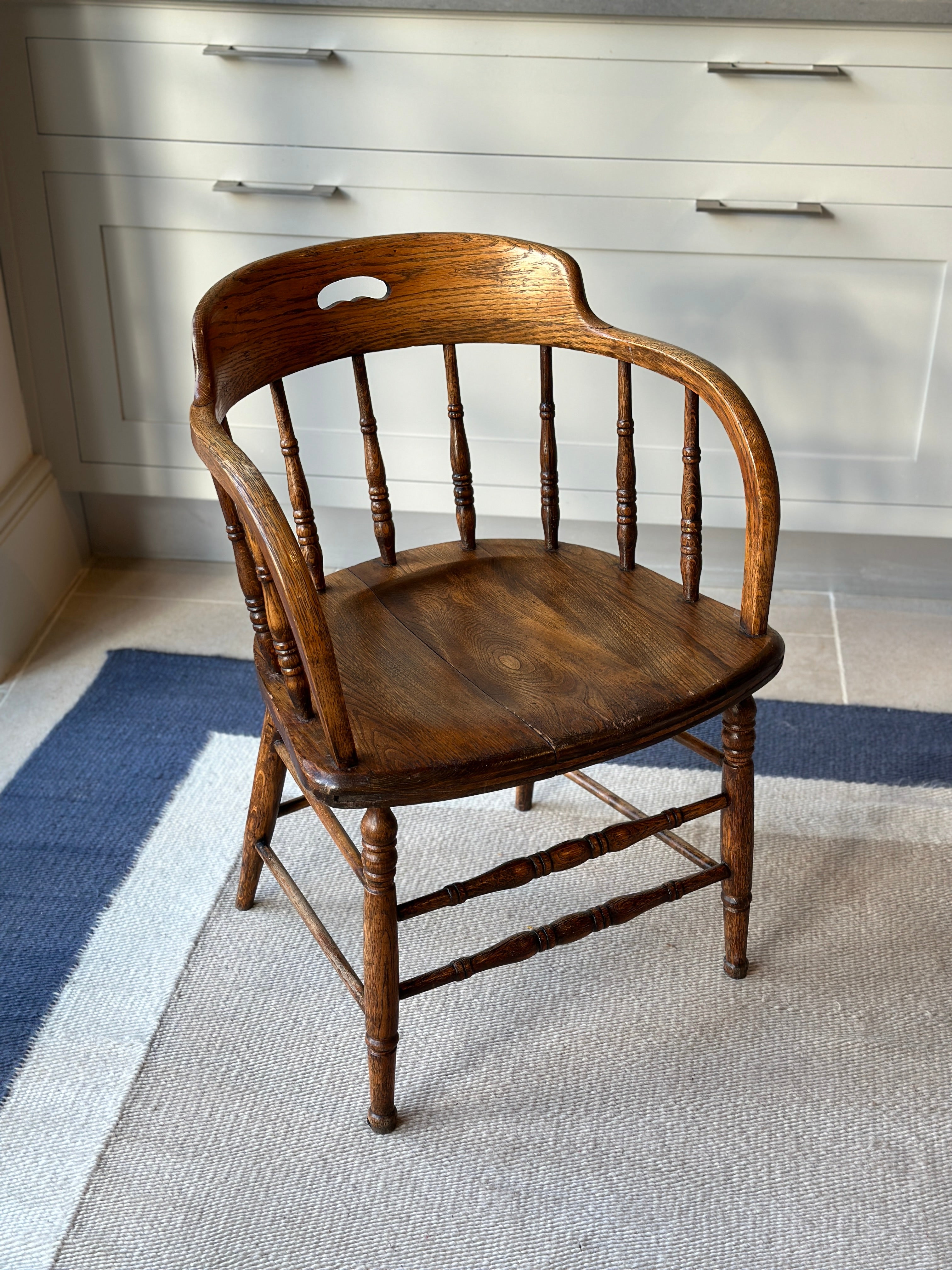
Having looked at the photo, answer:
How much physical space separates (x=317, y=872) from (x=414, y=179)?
0.97 m

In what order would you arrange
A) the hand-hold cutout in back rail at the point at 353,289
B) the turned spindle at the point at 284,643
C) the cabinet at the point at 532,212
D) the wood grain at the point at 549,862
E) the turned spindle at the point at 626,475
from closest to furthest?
the turned spindle at the point at 284,643, the wood grain at the point at 549,862, the turned spindle at the point at 626,475, the cabinet at the point at 532,212, the hand-hold cutout in back rail at the point at 353,289

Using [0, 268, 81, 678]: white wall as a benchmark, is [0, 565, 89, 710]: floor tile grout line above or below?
below

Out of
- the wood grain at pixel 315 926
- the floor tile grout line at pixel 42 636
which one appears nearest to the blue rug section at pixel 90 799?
the floor tile grout line at pixel 42 636

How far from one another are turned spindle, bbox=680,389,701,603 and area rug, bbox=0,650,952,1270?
0.43m

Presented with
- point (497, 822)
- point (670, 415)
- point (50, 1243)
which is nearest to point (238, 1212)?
point (50, 1243)

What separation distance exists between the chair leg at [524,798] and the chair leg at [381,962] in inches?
17.7

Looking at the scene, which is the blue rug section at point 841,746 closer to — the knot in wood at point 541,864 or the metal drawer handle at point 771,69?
the knot in wood at point 541,864

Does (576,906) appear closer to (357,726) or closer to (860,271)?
(357,726)

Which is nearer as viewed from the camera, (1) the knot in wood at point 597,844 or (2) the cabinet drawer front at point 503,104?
(1) the knot in wood at point 597,844

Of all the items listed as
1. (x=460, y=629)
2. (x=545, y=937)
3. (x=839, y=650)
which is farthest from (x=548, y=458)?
(x=839, y=650)

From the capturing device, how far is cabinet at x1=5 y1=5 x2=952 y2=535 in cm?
157

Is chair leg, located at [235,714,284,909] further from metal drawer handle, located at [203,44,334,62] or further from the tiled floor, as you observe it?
metal drawer handle, located at [203,44,334,62]

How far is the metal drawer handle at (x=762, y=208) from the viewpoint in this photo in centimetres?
161

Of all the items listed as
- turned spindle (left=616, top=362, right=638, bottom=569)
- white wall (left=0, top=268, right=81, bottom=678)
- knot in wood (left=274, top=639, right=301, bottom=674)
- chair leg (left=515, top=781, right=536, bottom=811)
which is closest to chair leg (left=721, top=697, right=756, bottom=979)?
turned spindle (left=616, top=362, right=638, bottom=569)
